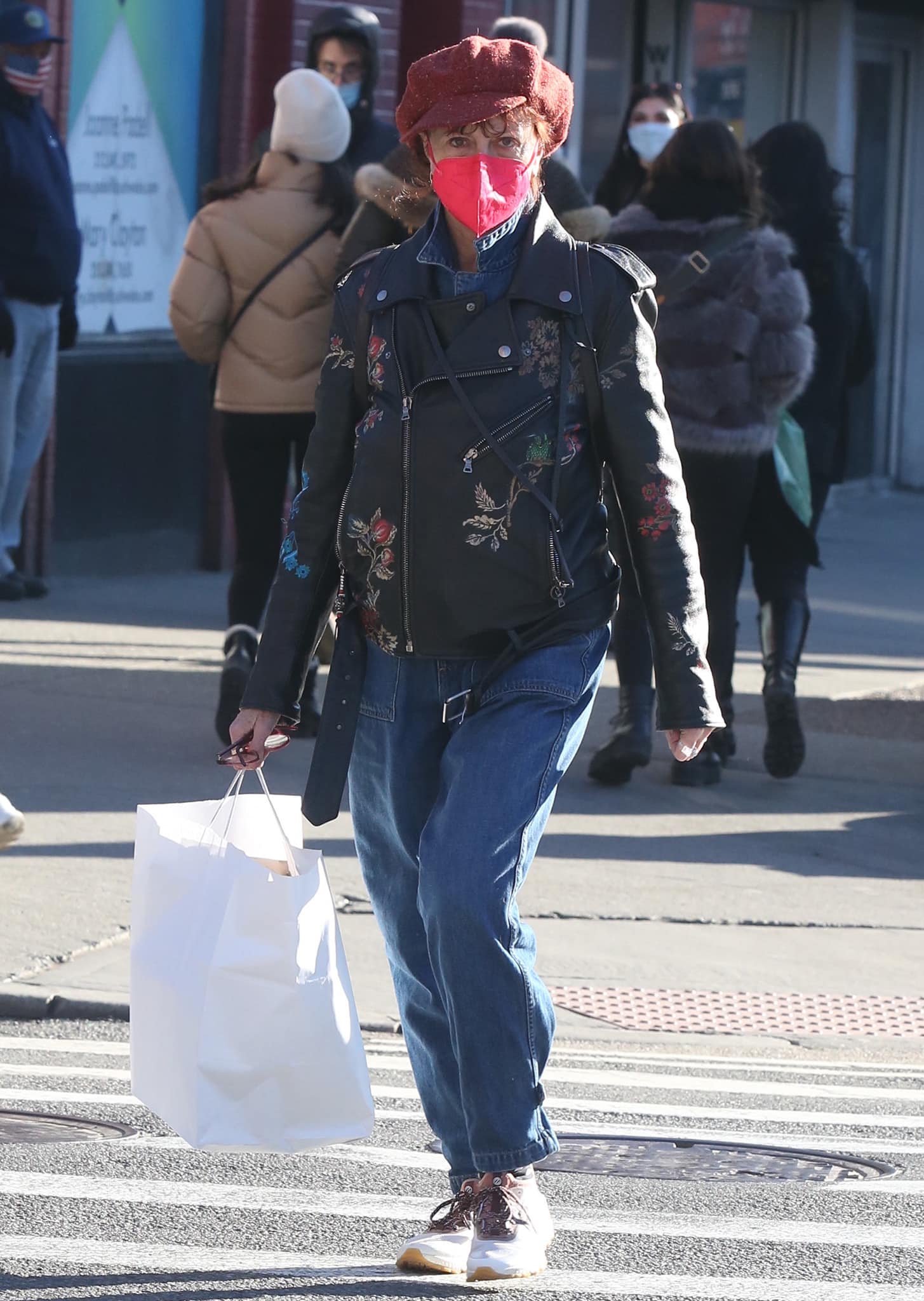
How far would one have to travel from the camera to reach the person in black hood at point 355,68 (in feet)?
28.6

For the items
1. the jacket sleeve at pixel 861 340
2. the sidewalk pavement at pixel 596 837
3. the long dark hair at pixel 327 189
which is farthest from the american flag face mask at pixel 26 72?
the jacket sleeve at pixel 861 340

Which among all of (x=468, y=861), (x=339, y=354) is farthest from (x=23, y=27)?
(x=468, y=861)

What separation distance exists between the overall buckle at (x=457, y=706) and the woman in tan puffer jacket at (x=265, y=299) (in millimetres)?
4315

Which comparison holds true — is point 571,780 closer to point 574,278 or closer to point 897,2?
point 574,278

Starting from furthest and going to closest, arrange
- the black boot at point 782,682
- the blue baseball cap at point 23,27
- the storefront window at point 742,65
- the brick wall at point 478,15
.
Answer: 1. the storefront window at point 742,65
2. the brick wall at point 478,15
3. the blue baseball cap at point 23,27
4. the black boot at point 782,682

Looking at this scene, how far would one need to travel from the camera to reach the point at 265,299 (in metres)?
8.23

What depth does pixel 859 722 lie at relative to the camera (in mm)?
9641

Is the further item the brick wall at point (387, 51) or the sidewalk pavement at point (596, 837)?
the brick wall at point (387, 51)

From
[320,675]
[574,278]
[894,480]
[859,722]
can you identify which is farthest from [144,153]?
[574,278]

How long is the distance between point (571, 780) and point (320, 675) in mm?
1976

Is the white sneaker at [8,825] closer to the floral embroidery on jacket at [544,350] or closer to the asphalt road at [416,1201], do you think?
the asphalt road at [416,1201]

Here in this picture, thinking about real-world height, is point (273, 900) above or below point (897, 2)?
below

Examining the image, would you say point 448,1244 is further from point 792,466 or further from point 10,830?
point 792,466

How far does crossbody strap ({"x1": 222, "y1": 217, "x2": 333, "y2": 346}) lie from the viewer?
8.20 m
